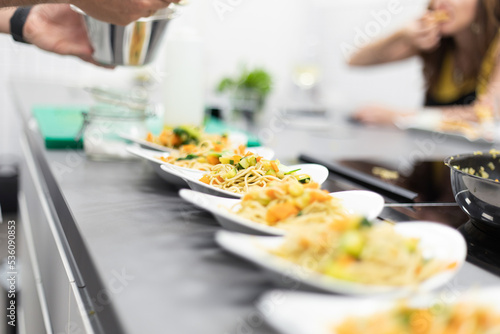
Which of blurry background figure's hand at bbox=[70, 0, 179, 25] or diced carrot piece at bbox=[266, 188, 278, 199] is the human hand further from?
diced carrot piece at bbox=[266, 188, 278, 199]

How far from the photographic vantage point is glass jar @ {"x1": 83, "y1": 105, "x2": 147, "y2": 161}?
129cm

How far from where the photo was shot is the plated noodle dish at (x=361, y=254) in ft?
1.77

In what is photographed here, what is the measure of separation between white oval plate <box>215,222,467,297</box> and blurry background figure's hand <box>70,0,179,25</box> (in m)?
0.63


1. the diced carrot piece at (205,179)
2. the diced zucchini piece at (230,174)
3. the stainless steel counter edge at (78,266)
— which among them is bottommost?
the stainless steel counter edge at (78,266)

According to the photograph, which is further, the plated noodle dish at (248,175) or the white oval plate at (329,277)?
the plated noodle dish at (248,175)

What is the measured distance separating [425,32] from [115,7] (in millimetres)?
1953

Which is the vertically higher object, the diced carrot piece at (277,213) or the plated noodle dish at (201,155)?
the plated noodle dish at (201,155)

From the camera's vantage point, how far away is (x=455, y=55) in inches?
111

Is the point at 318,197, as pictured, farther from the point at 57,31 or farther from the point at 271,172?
the point at 57,31

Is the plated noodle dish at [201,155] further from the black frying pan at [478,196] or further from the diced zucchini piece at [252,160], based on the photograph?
the black frying pan at [478,196]

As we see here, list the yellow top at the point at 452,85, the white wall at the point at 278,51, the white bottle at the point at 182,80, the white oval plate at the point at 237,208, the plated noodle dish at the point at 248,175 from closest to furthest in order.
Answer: the white oval plate at the point at 237,208, the plated noodle dish at the point at 248,175, the white bottle at the point at 182,80, the yellow top at the point at 452,85, the white wall at the point at 278,51

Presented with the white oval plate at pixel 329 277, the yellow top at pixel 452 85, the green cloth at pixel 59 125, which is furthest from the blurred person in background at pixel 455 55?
the white oval plate at pixel 329 277

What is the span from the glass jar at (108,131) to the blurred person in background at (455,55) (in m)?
1.56

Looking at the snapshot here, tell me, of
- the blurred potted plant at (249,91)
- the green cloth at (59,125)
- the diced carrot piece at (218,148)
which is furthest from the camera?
the blurred potted plant at (249,91)
